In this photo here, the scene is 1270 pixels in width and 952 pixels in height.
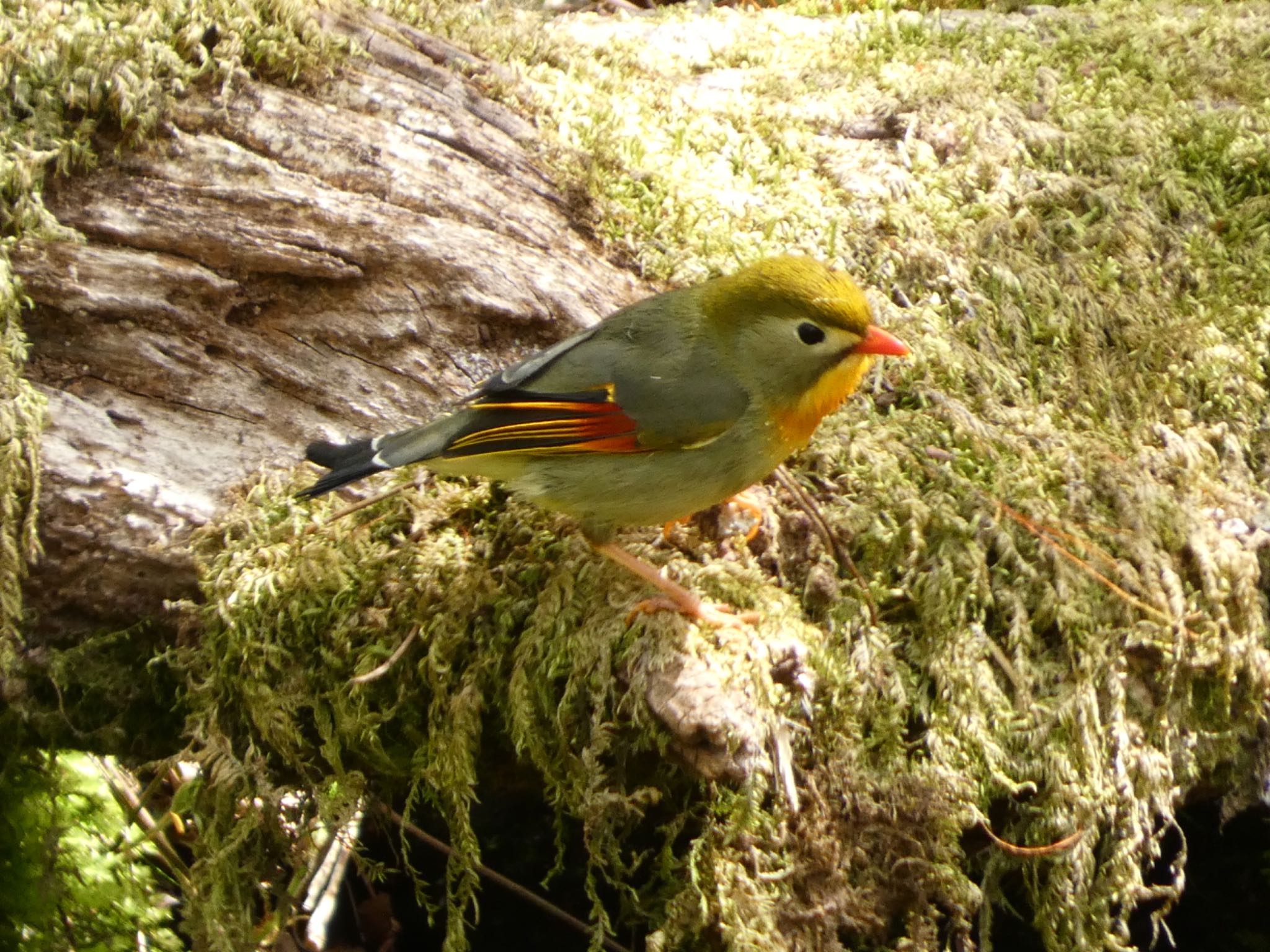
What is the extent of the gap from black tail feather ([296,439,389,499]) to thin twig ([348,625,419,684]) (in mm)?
451

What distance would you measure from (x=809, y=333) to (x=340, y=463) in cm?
136

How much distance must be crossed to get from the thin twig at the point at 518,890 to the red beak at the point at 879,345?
1.73m

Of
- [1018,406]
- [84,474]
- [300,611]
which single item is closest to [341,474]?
[300,611]

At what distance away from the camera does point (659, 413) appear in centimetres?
285

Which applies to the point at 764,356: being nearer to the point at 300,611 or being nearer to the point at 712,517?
the point at 712,517

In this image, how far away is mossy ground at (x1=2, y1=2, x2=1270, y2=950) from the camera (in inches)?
103

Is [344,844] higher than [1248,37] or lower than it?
lower

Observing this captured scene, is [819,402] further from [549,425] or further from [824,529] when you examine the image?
[549,425]

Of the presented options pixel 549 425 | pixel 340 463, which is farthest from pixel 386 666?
pixel 549 425

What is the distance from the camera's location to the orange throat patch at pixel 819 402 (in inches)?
115

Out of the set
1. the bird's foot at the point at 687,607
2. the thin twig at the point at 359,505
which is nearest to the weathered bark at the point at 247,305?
the thin twig at the point at 359,505

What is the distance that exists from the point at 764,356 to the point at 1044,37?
291 centimetres

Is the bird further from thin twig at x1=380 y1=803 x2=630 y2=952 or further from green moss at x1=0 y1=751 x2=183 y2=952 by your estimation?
green moss at x1=0 y1=751 x2=183 y2=952

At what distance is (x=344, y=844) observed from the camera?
9.35 ft
